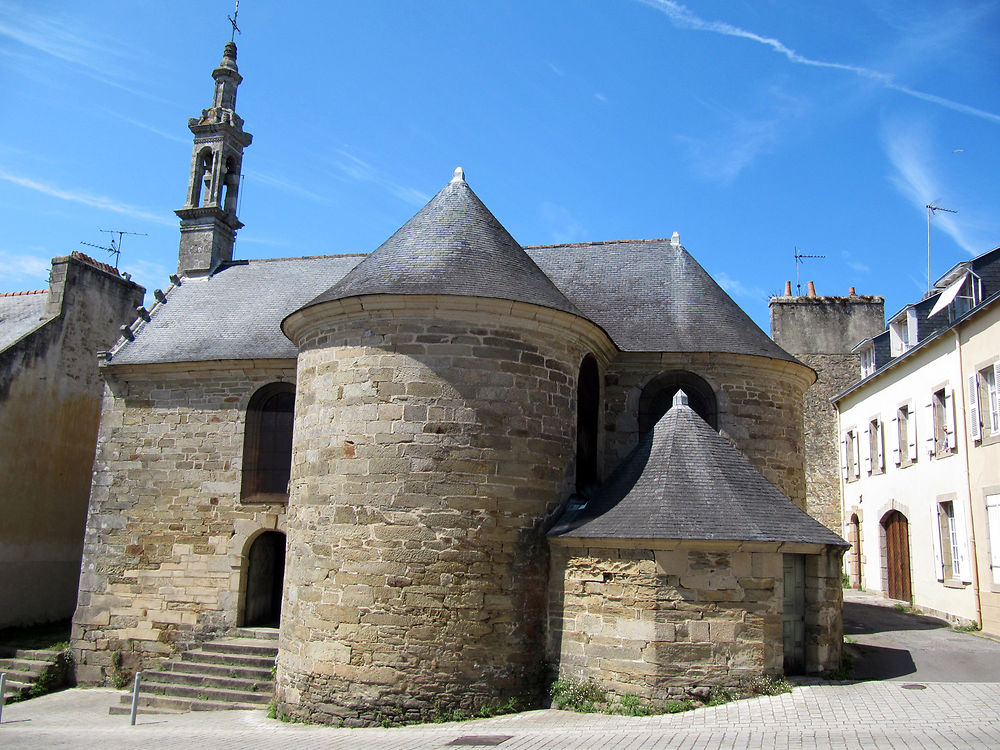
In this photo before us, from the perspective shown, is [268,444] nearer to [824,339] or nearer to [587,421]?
[587,421]

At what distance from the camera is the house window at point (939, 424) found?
43.3ft

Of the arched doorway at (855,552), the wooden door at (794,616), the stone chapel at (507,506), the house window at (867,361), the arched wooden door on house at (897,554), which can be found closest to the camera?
the stone chapel at (507,506)

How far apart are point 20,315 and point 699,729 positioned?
51.3 feet

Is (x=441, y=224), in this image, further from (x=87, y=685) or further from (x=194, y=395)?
(x=87, y=685)

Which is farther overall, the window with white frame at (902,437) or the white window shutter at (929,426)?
the window with white frame at (902,437)

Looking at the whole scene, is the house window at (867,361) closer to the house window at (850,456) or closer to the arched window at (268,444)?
the house window at (850,456)

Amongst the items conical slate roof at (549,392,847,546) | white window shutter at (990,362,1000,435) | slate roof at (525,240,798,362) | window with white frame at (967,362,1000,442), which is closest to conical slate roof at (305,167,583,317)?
conical slate roof at (549,392,847,546)

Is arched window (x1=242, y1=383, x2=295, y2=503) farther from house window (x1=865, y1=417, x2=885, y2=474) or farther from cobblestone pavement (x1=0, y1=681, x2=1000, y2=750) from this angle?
house window (x1=865, y1=417, x2=885, y2=474)

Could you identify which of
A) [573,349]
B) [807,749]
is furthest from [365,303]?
[807,749]

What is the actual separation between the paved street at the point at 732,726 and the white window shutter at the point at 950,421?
3298 millimetres

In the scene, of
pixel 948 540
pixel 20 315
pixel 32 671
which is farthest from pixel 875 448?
pixel 20 315

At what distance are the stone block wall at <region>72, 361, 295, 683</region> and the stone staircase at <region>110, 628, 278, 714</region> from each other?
0.85 meters

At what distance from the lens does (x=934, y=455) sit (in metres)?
13.8

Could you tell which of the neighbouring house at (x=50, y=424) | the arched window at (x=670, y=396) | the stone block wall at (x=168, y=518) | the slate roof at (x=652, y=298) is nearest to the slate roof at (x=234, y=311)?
the stone block wall at (x=168, y=518)
